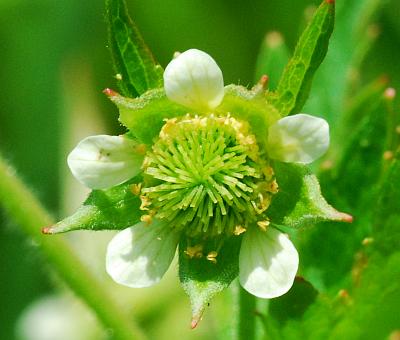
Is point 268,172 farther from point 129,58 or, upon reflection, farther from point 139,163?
point 129,58

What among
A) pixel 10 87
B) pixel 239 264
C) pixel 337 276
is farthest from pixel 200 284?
pixel 10 87

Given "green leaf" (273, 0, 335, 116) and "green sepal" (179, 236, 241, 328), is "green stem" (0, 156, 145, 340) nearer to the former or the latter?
"green sepal" (179, 236, 241, 328)

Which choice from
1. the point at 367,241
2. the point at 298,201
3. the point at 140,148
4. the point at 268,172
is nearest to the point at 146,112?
the point at 140,148

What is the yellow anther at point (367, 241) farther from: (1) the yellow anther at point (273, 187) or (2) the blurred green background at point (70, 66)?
(2) the blurred green background at point (70, 66)

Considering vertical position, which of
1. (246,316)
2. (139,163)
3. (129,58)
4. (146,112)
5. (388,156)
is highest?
(129,58)

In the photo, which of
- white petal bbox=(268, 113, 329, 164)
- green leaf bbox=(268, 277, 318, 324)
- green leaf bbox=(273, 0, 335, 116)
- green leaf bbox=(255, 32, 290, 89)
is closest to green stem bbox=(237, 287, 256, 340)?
green leaf bbox=(268, 277, 318, 324)

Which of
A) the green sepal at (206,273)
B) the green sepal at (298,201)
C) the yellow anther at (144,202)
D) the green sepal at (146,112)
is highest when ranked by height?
the green sepal at (146,112)

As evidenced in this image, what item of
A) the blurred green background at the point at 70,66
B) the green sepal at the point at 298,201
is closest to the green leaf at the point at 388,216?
the green sepal at the point at 298,201
